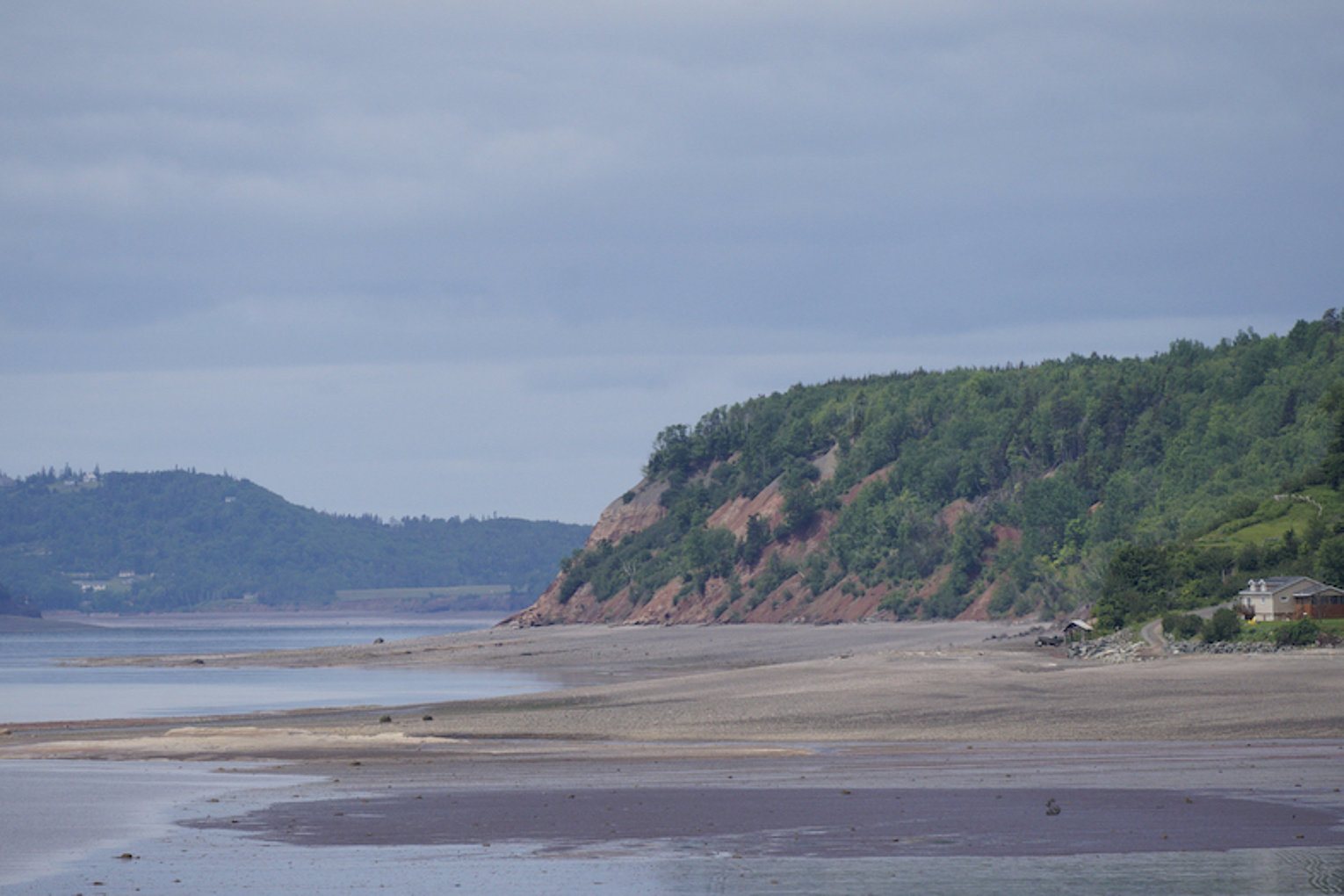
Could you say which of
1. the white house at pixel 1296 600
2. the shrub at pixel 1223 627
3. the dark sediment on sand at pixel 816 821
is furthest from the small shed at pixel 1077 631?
the dark sediment on sand at pixel 816 821

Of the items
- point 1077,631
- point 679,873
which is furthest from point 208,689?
point 679,873

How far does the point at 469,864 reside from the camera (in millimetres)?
20875

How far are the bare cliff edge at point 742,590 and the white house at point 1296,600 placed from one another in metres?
61.0

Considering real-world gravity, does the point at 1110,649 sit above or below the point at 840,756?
above

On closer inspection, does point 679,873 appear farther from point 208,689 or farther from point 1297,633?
point 208,689

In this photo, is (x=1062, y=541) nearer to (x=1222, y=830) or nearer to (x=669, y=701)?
(x=669, y=701)

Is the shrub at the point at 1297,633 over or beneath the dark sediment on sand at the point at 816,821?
over

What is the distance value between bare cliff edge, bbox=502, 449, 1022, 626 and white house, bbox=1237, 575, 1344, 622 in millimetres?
60955

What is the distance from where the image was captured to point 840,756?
111 ft

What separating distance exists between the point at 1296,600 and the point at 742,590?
94.5 metres

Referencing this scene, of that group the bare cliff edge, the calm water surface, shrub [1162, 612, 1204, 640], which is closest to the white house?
shrub [1162, 612, 1204, 640]

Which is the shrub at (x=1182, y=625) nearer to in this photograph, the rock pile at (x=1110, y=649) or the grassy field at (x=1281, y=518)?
the rock pile at (x=1110, y=649)

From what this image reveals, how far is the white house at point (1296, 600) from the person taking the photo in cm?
5678

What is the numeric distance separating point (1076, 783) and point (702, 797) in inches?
280
